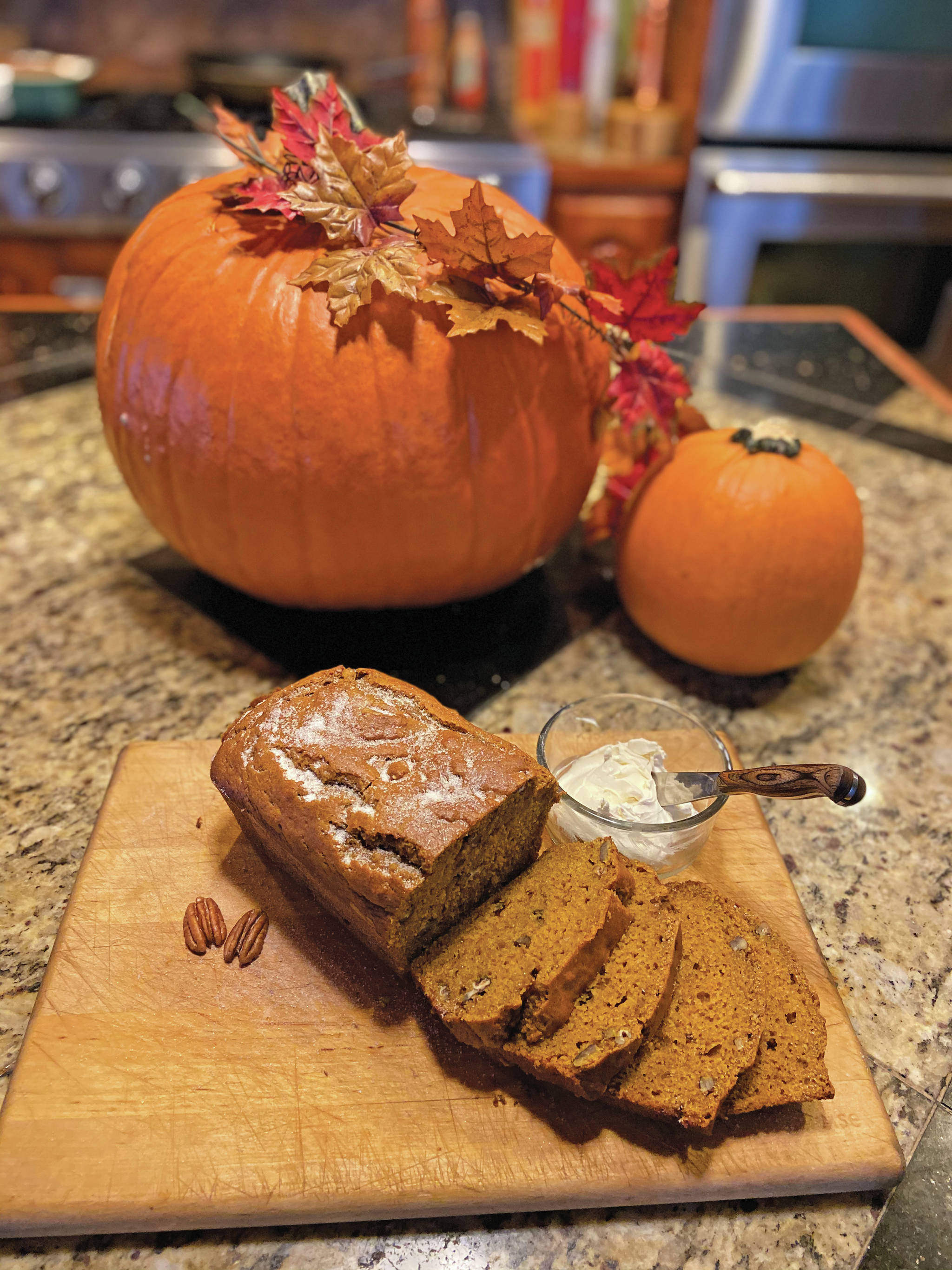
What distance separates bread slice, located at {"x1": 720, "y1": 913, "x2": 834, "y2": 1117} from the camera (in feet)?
2.82

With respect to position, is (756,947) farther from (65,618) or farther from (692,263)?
(692,263)

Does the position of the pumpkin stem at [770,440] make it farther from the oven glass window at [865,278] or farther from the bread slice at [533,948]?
the oven glass window at [865,278]

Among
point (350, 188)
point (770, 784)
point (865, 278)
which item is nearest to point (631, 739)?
point (770, 784)

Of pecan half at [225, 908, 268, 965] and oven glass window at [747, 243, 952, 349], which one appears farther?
oven glass window at [747, 243, 952, 349]

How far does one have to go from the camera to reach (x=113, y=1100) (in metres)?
0.88

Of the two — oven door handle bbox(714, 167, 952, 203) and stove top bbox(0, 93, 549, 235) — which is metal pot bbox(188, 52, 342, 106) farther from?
oven door handle bbox(714, 167, 952, 203)

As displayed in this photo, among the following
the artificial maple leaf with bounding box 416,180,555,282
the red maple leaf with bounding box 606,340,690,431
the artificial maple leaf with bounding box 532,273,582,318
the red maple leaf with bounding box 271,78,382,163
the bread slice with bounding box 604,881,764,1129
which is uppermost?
the red maple leaf with bounding box 271,78,382,163

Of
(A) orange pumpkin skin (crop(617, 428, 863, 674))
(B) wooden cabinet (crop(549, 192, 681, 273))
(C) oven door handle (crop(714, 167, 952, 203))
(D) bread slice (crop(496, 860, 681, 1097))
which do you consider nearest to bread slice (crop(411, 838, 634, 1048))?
(D) bread slice (crop(496, 860, 681, 1097))

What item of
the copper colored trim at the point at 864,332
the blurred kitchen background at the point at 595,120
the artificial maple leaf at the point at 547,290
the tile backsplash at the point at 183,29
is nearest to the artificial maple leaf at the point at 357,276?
the artificial maple leaf at the point at 547,290

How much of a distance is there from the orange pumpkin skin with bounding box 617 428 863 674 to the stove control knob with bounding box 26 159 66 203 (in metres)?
2.82

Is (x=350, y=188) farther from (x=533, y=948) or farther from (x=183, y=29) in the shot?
(x=183, y=29)

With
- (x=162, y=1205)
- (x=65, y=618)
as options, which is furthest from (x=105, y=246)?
(x=162, y=1205)

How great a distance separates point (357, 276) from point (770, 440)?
0.64 metres

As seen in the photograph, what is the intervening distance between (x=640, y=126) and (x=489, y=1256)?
373 cm
